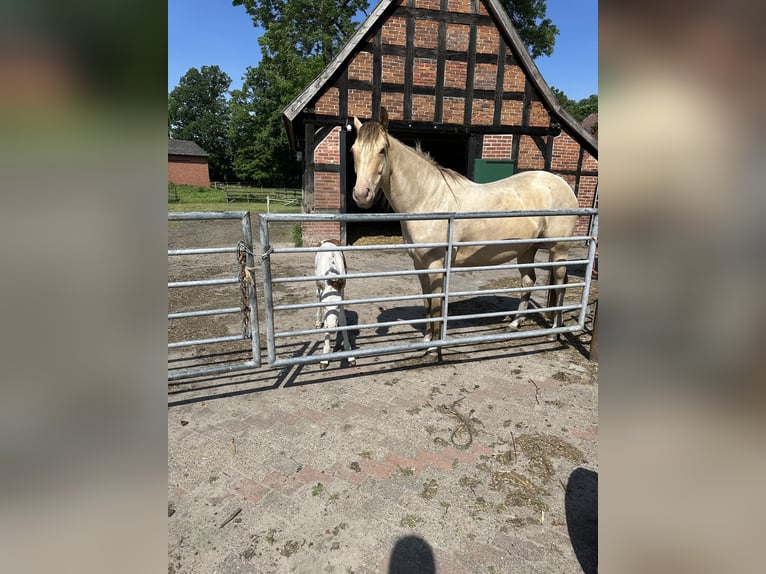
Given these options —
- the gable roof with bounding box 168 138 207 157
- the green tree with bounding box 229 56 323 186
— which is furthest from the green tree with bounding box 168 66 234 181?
the green tree with bounding box 229 56 323 186

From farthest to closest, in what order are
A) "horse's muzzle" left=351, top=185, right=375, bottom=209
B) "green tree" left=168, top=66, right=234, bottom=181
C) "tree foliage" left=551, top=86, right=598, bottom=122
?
"green tree" left=168, top=66, right=234, bottom=181, "tree foliage" left=551, top=86, right=598, bottom=122, "horse's muzzle" left=351, top=185, right=375, bottom=209

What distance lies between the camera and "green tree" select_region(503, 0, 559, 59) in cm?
2206

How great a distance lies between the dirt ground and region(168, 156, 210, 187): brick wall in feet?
135

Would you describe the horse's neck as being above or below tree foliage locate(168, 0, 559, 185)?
below

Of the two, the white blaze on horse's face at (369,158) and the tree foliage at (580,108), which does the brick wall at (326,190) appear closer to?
the white blaze on horse's face at (369,158)

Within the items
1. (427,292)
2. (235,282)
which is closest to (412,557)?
(235,282)

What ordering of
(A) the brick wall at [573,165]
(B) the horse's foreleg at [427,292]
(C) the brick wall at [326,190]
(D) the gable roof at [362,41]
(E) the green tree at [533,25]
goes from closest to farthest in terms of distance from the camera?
(B) the horse's foreleg at [427,292], (D) the gable roof at [362,41], (C) the brick wall at [326,190], (A) the brick wall at [573,165], (E) the green tree at [533,25]

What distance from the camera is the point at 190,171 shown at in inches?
1563

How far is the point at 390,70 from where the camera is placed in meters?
8.32

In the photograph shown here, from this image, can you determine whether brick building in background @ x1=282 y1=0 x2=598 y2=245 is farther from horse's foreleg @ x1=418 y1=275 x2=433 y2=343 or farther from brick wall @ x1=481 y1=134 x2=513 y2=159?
horse's foreleg @ x1=418 y1=275 x2=433 y2=343

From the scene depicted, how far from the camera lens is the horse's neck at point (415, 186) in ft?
12.2

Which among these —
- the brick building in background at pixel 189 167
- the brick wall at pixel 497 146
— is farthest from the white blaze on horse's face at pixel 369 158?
the brick building in background at pixel 189 167
